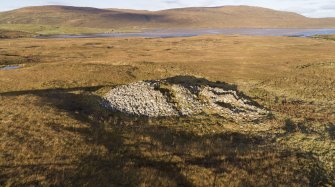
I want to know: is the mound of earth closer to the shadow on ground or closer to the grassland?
the grassland

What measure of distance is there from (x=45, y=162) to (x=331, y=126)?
23352mm

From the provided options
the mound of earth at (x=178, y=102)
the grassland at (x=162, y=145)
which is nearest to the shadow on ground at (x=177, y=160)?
the grassland at (x=162, y=145)

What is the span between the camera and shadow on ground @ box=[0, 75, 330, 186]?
1416 centimetres

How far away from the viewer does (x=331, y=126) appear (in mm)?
25406

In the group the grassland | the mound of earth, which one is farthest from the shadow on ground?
the mound of earth

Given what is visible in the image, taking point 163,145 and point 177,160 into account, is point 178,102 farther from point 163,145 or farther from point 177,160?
point 177,160

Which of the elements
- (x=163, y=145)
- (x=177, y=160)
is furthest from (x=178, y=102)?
(x=177, y=160)

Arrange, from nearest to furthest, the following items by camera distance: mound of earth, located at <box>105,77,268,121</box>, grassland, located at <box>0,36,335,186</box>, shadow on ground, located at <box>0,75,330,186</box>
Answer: shadow on ground, located at <box>0,75,330,186</box>, grassland, located at <box>0,36,335,186</box>, mound of earth, located at <box>105,77,268,121</box>

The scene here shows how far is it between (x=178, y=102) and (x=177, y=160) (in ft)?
48.1

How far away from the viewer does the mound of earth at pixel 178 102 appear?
28.7 meters

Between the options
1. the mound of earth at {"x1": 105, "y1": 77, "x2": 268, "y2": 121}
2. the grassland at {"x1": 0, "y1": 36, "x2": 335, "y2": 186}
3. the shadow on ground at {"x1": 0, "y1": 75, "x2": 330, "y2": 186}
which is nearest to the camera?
the shadow on ground at {"x1": 0, "y1": 75, "x2": 330, "y2": 186}

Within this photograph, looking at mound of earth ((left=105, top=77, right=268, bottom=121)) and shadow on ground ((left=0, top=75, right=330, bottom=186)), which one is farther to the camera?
mound of earth ((left=105, top=77, right=268, bottom=121))

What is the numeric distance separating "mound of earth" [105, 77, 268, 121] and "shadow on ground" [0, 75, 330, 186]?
404 centimetres

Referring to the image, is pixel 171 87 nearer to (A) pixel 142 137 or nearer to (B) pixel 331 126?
(A) pixel 142 137
